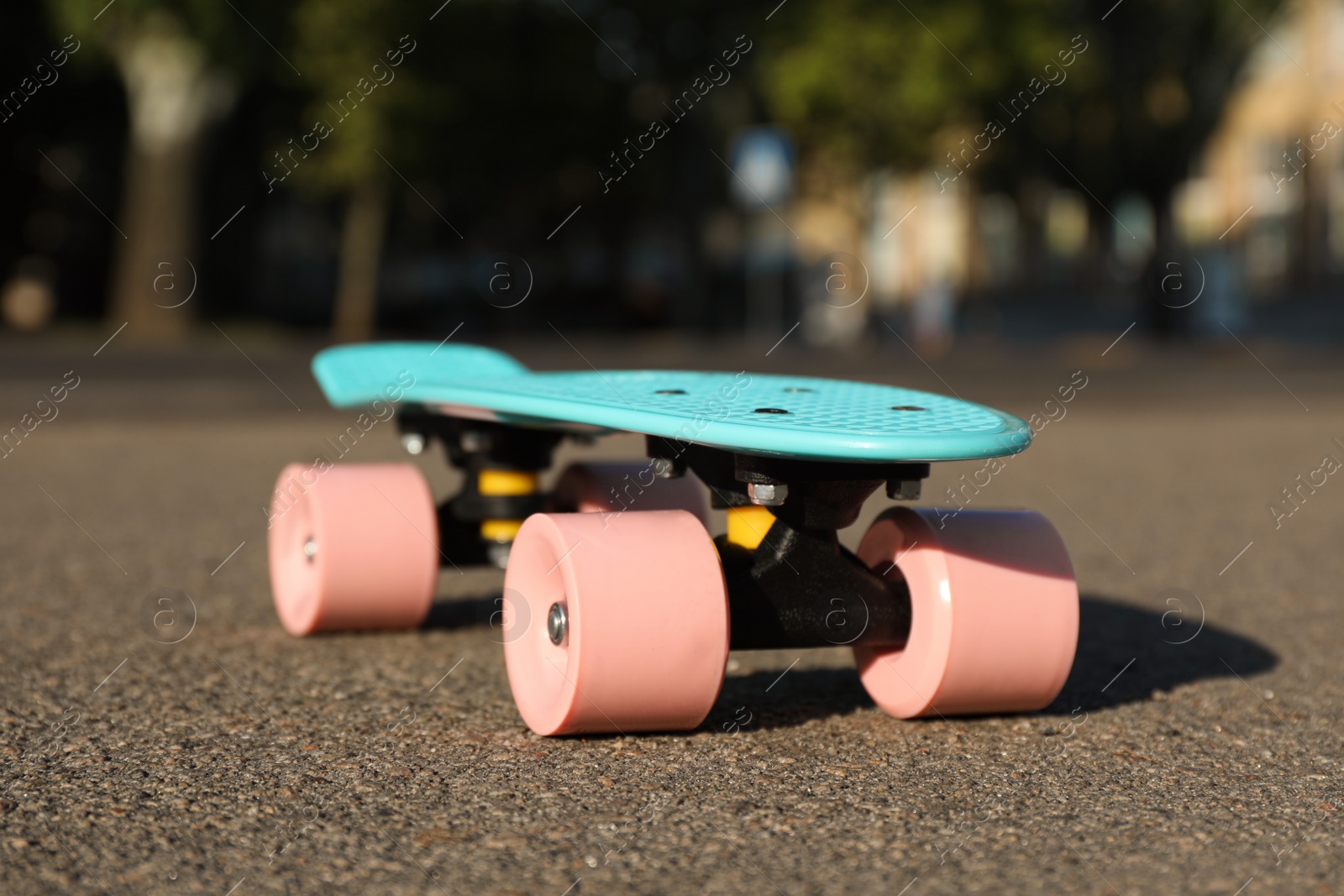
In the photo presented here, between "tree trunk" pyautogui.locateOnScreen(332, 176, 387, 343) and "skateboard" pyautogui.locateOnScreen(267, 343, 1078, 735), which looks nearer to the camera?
"skateboard" pyautogui.locateOnScreen(267, 343, 1078, 735)

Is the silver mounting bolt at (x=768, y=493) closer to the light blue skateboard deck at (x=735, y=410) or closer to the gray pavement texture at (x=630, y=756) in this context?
the light blue skateboard deck at (x=735, y=410)

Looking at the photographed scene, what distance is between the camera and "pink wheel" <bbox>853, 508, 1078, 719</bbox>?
3424mm

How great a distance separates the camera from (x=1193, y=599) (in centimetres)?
531

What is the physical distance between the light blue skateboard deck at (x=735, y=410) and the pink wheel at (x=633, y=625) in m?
0.24

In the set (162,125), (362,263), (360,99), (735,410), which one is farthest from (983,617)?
(362,263)

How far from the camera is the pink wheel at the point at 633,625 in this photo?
3.20 metres

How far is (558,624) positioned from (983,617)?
3.10 ft

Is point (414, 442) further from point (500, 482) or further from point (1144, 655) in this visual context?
point (1144, 655)

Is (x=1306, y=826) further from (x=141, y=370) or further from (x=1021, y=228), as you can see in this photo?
(x=1021, y=228)

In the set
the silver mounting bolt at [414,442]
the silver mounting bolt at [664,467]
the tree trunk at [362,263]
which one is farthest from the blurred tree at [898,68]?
the silver mounting bolt at [664,467]

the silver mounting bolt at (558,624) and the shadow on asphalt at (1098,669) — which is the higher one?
the silver mounting bolt at (558,624)

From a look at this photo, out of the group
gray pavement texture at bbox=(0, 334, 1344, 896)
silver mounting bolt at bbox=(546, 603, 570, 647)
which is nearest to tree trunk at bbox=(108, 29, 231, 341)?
gray pavement texture at bbox=(0, 334, 1344, 896)

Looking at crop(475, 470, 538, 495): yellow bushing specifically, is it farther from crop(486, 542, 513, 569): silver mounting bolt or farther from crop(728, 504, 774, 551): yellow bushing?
crop(728, 504, 774, 551): yellow bushing

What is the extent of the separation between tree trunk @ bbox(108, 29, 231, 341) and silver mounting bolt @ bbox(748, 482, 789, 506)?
729 inches
